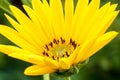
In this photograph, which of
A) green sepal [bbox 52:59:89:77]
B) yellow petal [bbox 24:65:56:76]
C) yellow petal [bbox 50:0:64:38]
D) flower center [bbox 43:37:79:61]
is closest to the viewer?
yellow petal [bbox 24:65:56:76]

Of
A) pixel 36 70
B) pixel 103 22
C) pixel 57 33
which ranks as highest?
pixel 57 33

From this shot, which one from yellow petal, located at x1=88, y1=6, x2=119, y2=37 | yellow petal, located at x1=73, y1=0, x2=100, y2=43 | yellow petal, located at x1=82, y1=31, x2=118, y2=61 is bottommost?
yellow petal, located at x1=82, y1=31, x2=118, y2=61

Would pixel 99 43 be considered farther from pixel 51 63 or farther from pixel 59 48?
pixel 59 48

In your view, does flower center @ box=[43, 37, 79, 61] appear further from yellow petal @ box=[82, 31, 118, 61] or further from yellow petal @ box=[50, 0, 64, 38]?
yellow petal @ box=[82, 31, 118, 61]

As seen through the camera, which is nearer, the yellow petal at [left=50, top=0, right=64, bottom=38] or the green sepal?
the green sepal

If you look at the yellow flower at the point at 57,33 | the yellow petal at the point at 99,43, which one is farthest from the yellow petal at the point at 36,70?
the yellow petal at the point at 99,43

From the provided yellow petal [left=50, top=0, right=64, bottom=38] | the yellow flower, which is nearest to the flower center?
the yellow flower

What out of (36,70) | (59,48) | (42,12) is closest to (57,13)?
(42,12)
